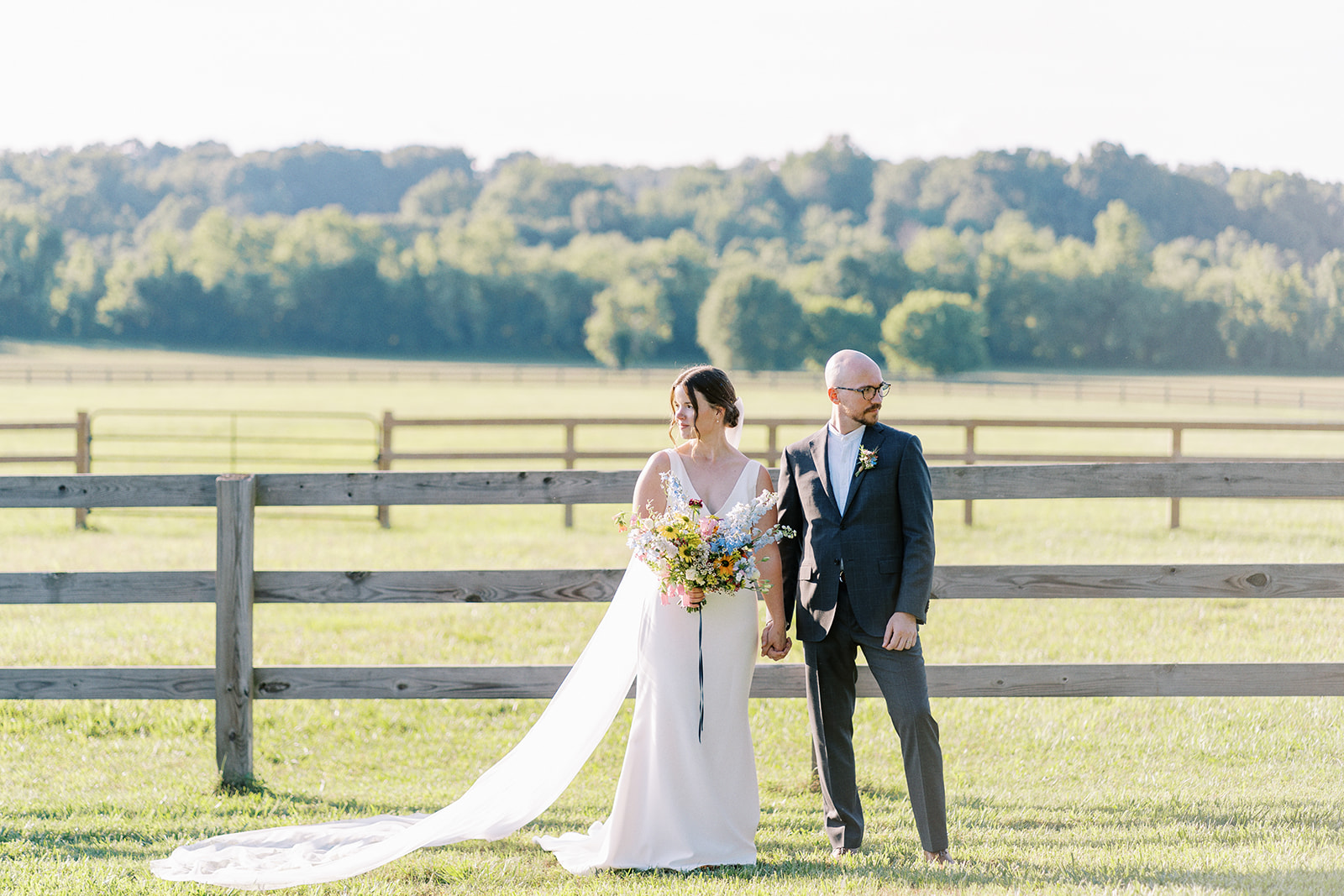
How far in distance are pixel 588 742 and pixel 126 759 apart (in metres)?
2.94

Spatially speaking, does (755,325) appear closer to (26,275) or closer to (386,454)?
(26,275)

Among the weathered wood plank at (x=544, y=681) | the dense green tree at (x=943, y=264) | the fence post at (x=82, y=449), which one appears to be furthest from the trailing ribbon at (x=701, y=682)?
the dense green tree at (x=943, y=264)

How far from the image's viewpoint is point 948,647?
8.67 m

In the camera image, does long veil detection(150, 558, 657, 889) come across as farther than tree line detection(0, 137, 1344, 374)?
No

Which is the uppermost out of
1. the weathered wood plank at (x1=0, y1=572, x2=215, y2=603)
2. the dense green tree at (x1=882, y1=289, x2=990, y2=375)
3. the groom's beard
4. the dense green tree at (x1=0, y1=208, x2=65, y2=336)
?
the dense green tree at (x1=0, y1=208, x2=65, y2=336)

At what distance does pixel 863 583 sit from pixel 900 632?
0.24 metres

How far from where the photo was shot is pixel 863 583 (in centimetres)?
444

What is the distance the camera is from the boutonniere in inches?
171

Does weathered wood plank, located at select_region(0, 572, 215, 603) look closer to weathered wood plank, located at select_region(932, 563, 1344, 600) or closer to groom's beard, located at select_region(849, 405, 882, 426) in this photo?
groom's beard, located at select_region(849, 405, 882, 426)

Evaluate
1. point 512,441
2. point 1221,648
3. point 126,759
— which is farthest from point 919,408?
point 126,759

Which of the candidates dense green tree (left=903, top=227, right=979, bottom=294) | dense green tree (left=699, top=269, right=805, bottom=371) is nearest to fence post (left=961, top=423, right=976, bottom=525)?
dense green tree (left=699, top=269, right=805, bottom=371)

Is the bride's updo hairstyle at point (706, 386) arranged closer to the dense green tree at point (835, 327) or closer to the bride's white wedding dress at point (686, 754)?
the bride's white wedding dress at point (686, 754)

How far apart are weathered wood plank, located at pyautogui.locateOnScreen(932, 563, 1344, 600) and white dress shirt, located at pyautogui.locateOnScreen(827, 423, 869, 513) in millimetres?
963

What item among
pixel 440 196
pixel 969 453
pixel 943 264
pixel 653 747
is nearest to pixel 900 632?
pixel 653 747
